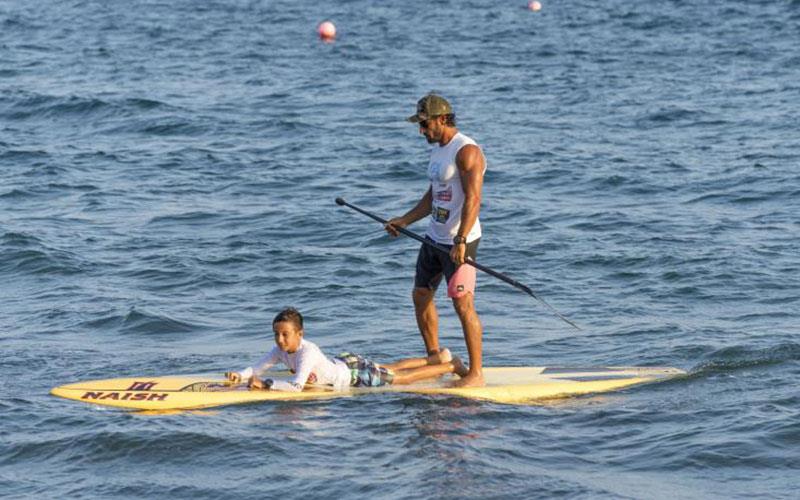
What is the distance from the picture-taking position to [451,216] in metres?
9.80

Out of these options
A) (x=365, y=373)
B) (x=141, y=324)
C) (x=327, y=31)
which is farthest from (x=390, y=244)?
(x=327, y=31)

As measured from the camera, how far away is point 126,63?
28.4m

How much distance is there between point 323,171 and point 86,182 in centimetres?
324

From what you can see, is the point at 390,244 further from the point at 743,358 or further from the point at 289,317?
the point at 289,317

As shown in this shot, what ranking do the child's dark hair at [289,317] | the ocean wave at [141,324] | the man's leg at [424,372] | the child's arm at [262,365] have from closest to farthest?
the child's dark hair at [289,317] → the child's arm at [262,365] → the man's leg at [424,372] → the ocean wave at [141,324]

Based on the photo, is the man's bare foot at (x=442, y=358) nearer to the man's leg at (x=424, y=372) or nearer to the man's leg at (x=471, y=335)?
the man's leg at (x=424, y=372)

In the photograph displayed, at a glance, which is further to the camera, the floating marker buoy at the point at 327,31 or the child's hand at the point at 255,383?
the floating marker buoy at the point at 327,31

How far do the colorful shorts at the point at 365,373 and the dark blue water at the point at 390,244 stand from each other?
22cm

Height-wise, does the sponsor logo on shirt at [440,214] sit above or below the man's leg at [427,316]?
above

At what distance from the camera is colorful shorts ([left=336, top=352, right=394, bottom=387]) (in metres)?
10.1

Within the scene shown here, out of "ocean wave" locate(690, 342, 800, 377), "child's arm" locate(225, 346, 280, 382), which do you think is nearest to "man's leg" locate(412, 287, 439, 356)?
"child's arm" locate(225, 346, 280, 382)

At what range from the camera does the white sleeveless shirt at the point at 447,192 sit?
9672 mm

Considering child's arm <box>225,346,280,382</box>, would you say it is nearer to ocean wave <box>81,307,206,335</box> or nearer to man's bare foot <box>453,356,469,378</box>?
man's bare foot <box>453,356,469,378</box>

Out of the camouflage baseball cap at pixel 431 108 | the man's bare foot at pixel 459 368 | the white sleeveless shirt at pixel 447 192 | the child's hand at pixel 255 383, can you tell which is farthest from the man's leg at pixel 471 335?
the child's hand at pixel 255 383
